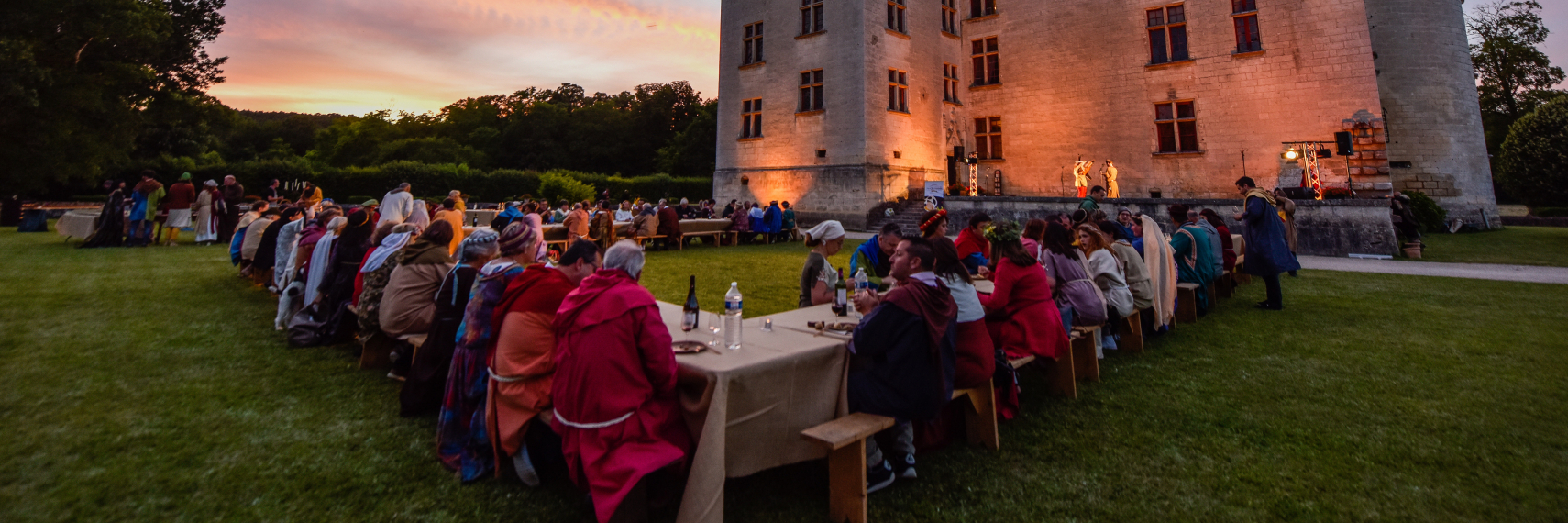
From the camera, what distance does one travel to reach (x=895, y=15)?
813 inches

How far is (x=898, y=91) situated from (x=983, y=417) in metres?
19.0

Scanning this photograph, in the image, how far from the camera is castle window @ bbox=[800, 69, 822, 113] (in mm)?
20875

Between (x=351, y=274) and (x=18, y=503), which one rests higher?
(x=351, y=274)

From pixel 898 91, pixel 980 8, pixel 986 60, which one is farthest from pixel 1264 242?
pixel 980 8

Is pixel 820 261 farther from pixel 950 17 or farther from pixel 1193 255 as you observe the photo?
pixel 950 17

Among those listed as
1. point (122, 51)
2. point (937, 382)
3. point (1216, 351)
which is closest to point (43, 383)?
point (937, 382)

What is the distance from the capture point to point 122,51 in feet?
58.6

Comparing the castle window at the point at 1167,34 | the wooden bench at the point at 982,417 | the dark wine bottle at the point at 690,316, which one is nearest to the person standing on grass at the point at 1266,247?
the wooden bench at the point at 982,417

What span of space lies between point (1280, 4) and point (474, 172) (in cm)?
3678


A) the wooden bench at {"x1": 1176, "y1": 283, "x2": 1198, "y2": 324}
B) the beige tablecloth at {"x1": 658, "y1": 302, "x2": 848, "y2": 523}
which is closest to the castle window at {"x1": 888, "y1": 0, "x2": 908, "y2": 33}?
the wooden bench at {"x1": 1176, "y1": 283, "x2": 1198, "y2": 324}

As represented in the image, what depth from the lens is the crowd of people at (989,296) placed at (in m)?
2.68

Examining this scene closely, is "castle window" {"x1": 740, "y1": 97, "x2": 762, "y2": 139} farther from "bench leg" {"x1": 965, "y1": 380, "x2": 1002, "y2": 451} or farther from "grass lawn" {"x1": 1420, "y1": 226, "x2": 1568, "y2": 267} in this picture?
"bench leg" {"x1": 965, "y1": 380, "x2": 1002, "y2": 451}

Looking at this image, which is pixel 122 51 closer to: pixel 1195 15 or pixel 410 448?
pixel 410 448

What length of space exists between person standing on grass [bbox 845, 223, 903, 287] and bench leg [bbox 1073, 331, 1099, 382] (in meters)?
1.82
